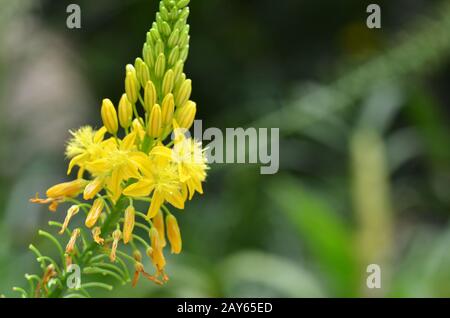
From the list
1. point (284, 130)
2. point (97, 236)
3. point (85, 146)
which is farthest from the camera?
point (284, 130)

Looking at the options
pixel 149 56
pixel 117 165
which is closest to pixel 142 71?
pixel 149 56

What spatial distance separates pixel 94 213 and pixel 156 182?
93 millimetres

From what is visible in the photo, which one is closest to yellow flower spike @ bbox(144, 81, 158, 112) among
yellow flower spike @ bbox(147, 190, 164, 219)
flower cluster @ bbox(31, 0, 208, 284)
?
flower cluster @ bbox(31, 0, 208, 284)

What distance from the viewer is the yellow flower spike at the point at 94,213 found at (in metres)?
0.91

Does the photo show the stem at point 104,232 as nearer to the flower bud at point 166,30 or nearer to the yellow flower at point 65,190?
the yellow flower at point 65,190

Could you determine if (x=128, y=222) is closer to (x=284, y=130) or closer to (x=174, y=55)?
(x=174, y=55)

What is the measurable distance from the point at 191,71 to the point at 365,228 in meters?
1.64

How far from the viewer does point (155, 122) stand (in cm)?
92

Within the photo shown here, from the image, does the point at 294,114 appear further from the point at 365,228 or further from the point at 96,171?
the point at 96,171

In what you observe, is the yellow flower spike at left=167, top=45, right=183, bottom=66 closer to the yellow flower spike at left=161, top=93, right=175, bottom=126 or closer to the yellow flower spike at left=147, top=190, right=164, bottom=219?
the yellow flower spike at left=161, top=93, right=175, bottom=126

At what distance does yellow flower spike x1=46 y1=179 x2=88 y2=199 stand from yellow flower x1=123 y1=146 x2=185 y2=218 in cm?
11

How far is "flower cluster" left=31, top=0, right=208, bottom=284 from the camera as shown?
92 centimetres

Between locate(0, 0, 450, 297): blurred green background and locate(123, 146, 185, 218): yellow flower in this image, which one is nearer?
locate(123, 146, 185, 218): yellow flower
